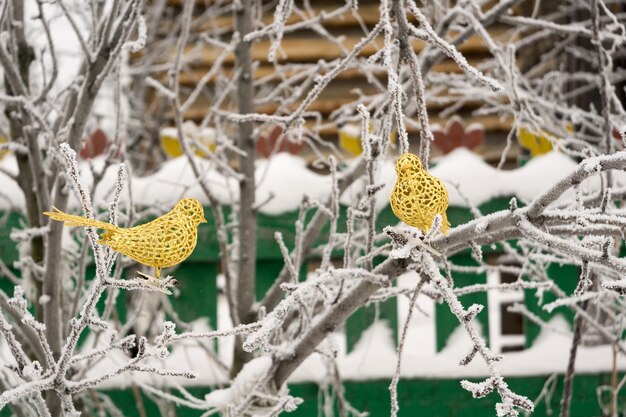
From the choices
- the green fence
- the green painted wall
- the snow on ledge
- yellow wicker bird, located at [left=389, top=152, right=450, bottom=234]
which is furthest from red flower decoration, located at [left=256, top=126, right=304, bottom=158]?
yellow wicker bird, located at [left=389, top=152, right=450, bottom=234]

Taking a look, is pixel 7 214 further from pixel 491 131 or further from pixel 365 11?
pixel 491 131

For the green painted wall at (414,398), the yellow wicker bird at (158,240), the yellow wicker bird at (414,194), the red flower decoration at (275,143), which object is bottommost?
the green painted wall at (414,398)

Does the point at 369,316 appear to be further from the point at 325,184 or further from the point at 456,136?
the point at 456,136

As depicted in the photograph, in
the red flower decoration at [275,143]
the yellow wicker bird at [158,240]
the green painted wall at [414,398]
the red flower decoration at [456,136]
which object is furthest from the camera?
the red flower decoration at [275,143]

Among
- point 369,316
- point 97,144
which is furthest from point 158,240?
point 97,144

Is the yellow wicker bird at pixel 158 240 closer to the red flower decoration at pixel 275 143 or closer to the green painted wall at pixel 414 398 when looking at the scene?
the green painted wall at pixel 414 398

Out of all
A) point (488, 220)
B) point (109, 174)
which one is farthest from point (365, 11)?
point (488, 220)

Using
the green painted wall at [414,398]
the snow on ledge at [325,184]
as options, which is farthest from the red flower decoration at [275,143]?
the green painted wall at [414,398]

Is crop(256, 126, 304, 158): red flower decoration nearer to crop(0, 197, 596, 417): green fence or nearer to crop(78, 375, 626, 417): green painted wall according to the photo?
crop(0, 197, 596, 417): green fence
